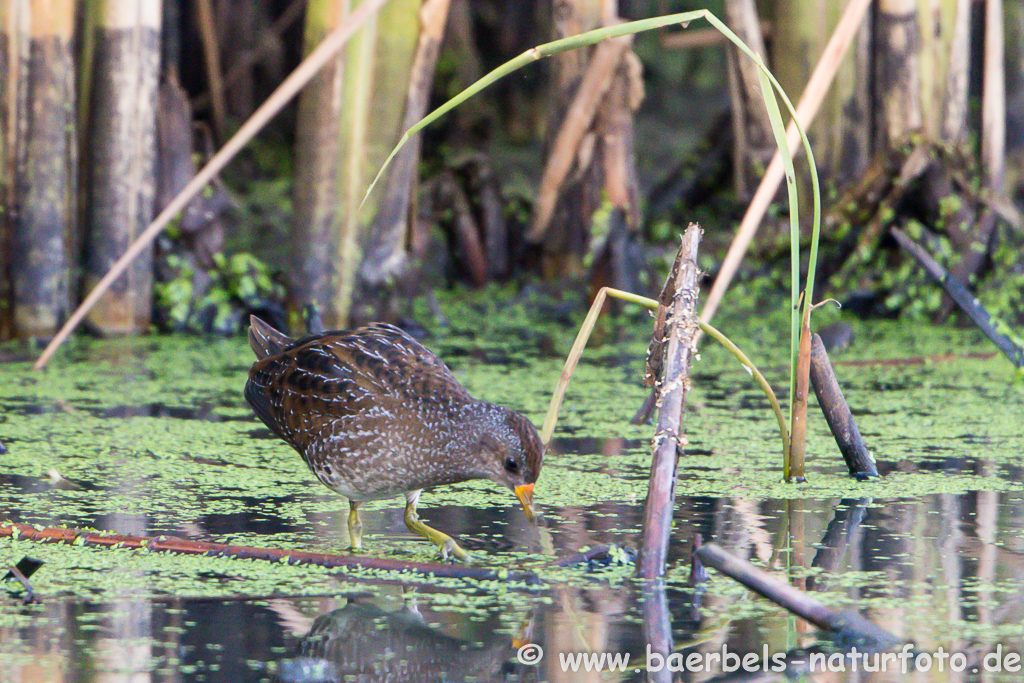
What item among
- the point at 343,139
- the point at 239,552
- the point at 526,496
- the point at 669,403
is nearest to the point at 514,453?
the point at 526,496

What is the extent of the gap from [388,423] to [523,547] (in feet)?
1.44

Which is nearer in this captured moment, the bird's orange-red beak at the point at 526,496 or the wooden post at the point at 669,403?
the wooden post at the point at 669,403

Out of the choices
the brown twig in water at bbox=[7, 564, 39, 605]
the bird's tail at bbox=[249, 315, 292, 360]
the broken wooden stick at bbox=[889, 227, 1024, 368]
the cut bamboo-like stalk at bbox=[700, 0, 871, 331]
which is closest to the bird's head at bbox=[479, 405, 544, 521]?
the cut bamboo-like stalk at bbox=[700, 0, 871, 331]

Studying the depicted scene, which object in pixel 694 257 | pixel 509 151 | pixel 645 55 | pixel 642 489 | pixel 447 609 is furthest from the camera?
pixel 645 55

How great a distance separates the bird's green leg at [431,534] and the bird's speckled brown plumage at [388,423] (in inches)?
2.6

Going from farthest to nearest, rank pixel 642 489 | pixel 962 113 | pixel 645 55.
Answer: pixel 645 55
pixel 962 113
pixel 642 489

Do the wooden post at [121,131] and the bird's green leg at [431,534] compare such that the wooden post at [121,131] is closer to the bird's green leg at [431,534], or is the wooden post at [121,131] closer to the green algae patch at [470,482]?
the green algae patch at [470,482]

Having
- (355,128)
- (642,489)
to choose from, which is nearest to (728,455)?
(642,489)

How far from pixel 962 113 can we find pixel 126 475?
185 inches

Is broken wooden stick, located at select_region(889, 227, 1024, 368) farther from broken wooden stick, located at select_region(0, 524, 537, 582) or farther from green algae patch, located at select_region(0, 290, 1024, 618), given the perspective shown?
broken wooden stick, located at select_region(0, 524, 537, 582)

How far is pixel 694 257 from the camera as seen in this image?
136 inches

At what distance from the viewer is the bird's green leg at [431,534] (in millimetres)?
3379

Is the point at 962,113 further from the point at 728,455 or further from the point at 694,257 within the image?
the point at 694,257

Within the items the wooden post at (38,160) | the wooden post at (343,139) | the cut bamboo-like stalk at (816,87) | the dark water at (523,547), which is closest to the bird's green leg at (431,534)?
the dark water at (523,547)
